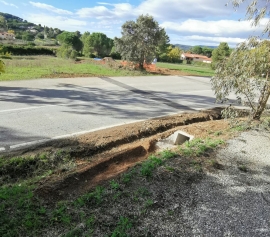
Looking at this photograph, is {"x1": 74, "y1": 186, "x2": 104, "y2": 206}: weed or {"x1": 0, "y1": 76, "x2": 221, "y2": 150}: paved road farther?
{"x1": 0, "y1": 76, "x2": 221, "y2": 150}: paved road

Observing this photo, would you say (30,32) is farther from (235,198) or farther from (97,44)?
(235,198)

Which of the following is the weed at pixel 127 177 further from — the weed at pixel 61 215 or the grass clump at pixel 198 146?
the grass clump at pixel 198 146

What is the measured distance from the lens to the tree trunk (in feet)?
20.6

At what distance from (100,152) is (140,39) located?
15577 mm

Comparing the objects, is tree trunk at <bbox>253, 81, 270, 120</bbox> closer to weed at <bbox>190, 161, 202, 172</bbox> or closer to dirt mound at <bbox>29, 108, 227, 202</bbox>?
dirt mound at <bbox>29, 108, 227, 202</bbox>

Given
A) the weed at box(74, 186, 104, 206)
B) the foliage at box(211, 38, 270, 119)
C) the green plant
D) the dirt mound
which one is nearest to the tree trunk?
the foliage at box(211, 38, 270, 119)

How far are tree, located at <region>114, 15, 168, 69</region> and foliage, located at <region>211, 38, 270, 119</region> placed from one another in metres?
13.2

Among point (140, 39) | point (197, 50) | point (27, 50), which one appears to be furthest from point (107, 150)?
point (197, 50)

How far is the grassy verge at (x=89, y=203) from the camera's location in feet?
8.48

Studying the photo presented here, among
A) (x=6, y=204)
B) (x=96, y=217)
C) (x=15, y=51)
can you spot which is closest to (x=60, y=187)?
(x=6, y=204)

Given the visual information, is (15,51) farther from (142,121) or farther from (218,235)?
(218,235)

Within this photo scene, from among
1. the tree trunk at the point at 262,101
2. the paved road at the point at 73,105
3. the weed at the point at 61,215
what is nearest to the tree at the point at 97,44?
the paved road at the point at 73,105

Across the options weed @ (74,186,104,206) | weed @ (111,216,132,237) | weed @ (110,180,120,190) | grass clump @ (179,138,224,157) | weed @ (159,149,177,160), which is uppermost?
grass clump @ (179,138,224,157)

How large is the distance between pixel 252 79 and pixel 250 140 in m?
1.77
